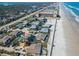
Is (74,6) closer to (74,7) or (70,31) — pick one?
(74,7)

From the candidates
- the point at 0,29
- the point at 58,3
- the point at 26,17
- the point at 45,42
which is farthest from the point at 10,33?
the point at 58,3

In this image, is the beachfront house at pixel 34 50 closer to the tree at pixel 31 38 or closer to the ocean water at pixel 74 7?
the tree at pixel 31 38

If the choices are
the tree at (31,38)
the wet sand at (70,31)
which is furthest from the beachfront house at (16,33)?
the wet sand at (70,31)

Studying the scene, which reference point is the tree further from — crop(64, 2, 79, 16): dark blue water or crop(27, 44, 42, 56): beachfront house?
crop(64, 2, 79, 16): dark blue water

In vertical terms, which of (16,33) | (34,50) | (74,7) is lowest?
(34,50)

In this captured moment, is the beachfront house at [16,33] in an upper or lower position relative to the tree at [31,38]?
upper

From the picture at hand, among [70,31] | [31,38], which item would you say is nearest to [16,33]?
[31,38]

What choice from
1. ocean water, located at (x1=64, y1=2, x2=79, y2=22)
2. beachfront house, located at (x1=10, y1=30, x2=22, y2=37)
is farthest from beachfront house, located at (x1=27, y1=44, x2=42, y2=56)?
ocean water, located at (x1=64, y1=2, x2=79, y2=22)

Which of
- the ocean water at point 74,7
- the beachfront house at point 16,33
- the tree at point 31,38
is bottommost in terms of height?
the tree at point 31,38

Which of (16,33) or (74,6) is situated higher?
(74,6)

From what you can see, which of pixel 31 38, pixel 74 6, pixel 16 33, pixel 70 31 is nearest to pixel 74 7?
pixel 74 6
